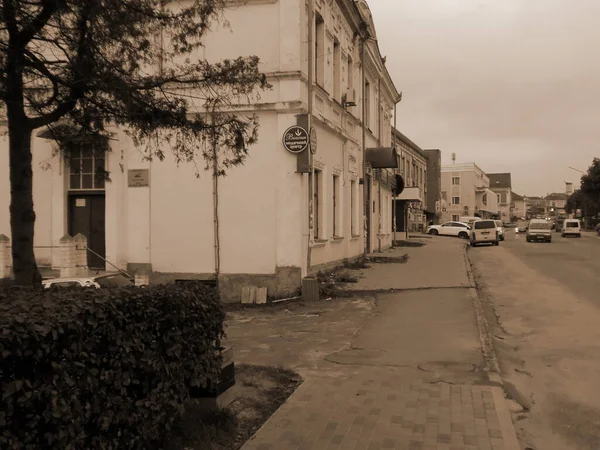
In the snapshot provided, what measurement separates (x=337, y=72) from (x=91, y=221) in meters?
9.07

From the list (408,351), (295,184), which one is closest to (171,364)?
(408,351)

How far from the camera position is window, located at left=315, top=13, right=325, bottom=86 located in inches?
658

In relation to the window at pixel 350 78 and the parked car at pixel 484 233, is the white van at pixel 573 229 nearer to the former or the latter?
the parked car at pixel 484 233

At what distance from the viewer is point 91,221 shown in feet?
53.3

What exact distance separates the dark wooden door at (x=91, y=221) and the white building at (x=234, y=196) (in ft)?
0.09

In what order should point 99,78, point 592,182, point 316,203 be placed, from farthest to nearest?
point 592,182, point 316,203, point 99,78

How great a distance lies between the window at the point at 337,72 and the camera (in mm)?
19025

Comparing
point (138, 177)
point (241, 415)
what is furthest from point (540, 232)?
point (241, 415)

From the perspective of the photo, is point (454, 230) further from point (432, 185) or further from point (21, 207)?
point (21, 207)

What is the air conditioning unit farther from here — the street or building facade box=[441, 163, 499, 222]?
building facade box=[441, 163, 499, 222]

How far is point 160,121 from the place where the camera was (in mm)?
6008

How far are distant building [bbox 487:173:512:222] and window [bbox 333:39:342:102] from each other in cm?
12900

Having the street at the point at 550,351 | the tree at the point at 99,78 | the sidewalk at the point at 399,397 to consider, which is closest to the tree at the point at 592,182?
the street at the point at 550,351

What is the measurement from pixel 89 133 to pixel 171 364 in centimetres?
317
